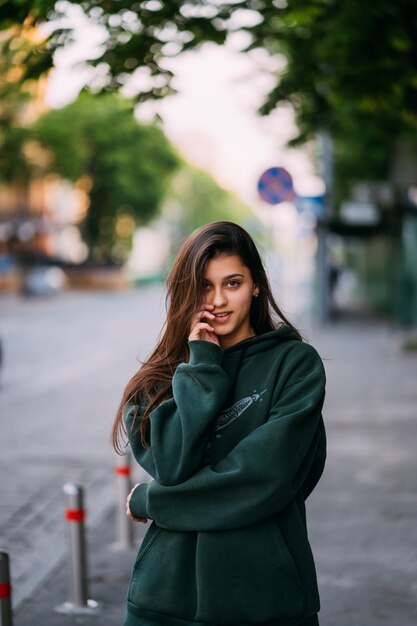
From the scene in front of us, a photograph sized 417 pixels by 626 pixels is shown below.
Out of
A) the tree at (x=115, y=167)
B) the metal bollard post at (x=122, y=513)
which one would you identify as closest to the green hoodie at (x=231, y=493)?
the metal bollard post at (x=122, y=513)

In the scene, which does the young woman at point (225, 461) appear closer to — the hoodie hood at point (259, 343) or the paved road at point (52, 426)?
the hoodie hood at point (259, 343)

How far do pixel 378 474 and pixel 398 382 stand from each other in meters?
6.03

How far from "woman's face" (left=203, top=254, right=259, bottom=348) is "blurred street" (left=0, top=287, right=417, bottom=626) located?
3.67ft

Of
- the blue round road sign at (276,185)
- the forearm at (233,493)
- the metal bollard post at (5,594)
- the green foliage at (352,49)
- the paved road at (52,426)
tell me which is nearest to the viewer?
the forearm at (233,493)

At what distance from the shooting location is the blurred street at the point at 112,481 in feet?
16.9

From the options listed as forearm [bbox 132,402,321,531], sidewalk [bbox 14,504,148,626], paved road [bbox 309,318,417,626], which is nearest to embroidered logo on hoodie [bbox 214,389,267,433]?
forearm [bbox 132,402,321,531]

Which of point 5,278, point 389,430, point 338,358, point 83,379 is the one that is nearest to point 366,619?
point 389,430

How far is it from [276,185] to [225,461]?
15750 mm

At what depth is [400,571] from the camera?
18.0ft

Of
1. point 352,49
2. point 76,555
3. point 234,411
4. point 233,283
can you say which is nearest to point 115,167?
point 352,49

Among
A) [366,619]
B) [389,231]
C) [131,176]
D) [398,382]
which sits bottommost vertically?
[366,619]

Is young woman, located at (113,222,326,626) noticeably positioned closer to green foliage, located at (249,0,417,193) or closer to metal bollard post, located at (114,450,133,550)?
metal bollard post, located at (114,450,133,550)

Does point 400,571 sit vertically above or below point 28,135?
below

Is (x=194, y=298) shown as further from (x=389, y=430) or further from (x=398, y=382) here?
(x=398, y=382)
